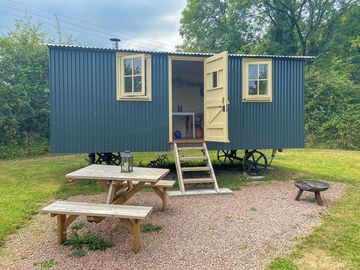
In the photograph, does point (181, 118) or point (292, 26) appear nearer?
point (181, 118)

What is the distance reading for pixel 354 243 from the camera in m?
3.46

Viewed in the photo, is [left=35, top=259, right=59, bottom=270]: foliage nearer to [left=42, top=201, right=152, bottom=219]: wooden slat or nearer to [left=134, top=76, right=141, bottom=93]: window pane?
[left=42, top=201, right=152, bottom=219]: wooden slat

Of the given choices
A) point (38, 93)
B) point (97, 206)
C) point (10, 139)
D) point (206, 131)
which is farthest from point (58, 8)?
point (97, 206)

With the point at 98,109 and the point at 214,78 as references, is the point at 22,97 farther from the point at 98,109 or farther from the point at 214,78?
the point at 214,78

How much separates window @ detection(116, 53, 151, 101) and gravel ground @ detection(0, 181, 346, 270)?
246 cm

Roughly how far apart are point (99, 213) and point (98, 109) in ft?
12.2

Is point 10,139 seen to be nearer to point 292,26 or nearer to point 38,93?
point 38,93

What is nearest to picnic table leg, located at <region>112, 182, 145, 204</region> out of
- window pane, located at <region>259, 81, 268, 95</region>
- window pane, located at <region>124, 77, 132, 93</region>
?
window pane, located at <region>124, 77, 132, 93</region>

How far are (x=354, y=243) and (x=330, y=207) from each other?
61.6 inches

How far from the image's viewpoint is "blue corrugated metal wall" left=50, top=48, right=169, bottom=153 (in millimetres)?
6289

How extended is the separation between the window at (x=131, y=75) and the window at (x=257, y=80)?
249cm

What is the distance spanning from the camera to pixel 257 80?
7281mm

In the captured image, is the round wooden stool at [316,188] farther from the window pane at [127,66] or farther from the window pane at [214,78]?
the window pane at [127,66]

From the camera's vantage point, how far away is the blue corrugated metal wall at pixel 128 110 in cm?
631
